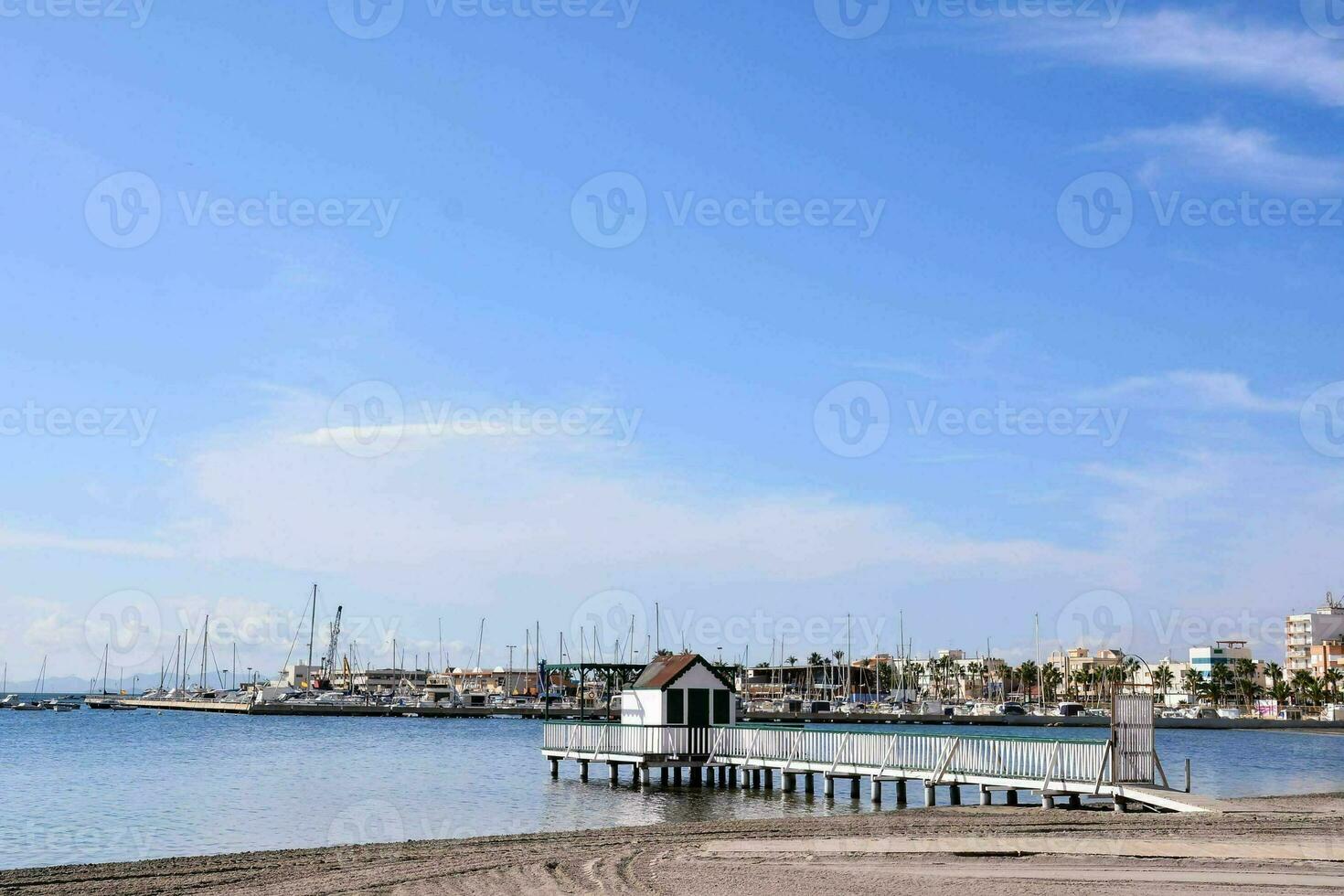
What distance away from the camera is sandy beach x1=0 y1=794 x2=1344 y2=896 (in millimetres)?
15695

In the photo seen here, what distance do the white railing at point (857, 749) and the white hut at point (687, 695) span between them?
523 millimetres

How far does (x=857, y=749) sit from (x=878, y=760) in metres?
0.98

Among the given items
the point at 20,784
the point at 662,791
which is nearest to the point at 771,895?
the point at 662,791

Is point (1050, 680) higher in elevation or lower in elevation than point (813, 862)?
lower

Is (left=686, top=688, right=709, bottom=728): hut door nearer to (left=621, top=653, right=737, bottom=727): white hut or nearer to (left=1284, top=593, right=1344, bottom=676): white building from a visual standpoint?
(left=621, top=653, right=737, bottom=727): white hut

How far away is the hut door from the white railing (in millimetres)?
421

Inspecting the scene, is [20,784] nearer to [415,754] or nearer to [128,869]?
[415,754]

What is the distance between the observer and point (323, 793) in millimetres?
43312

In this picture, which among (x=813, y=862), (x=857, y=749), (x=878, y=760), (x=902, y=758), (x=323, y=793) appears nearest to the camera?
(x=813, y=862)

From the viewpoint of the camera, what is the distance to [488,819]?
3344cm

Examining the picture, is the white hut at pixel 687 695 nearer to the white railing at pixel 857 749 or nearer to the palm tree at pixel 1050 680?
the white railing at pixel 857 749

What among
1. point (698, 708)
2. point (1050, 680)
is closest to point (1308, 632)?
point (1050, 680)

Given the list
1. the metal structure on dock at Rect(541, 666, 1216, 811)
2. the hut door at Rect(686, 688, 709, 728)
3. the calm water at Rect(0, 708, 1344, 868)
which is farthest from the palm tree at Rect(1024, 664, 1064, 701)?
the hut door at Rect(686, 688, 709, 728)

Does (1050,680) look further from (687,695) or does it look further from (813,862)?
(813,862)
